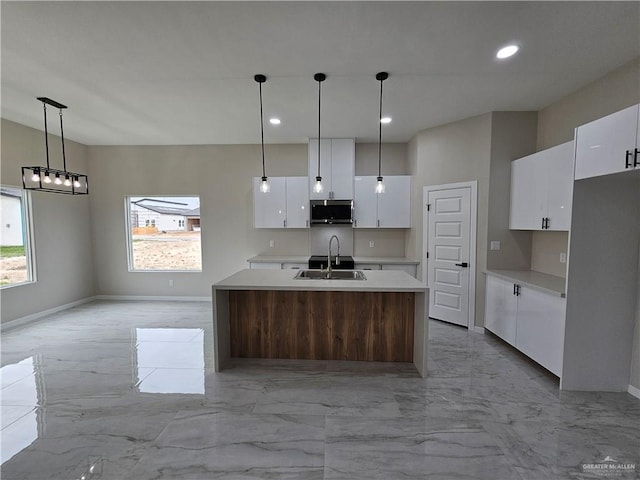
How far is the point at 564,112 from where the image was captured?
3.39m

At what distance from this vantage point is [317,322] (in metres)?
3.26

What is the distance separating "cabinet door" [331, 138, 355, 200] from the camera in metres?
5.05

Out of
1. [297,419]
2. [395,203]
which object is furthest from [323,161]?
[297,419]

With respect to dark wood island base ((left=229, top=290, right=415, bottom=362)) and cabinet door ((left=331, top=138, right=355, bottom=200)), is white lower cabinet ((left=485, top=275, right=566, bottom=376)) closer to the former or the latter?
dark wood island base ((left=229, top=290, right=415, bottom=362))

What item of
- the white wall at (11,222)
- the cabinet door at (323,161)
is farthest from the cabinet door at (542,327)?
the white wall at (11,222)

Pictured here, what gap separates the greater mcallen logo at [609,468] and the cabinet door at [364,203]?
3.74m

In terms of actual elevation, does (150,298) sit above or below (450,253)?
below

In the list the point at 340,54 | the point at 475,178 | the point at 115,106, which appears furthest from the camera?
the point at 475,178

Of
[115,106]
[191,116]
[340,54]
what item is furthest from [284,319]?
[115,106]

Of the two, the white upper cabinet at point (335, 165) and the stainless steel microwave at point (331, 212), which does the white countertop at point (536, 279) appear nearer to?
the stainless steel microwave at point (331, 212)

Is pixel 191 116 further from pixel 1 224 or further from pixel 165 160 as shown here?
pixel 1 224

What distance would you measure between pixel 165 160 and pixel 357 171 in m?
3.64

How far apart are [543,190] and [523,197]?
0.35m

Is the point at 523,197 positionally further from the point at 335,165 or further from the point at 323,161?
the point at 323,161
